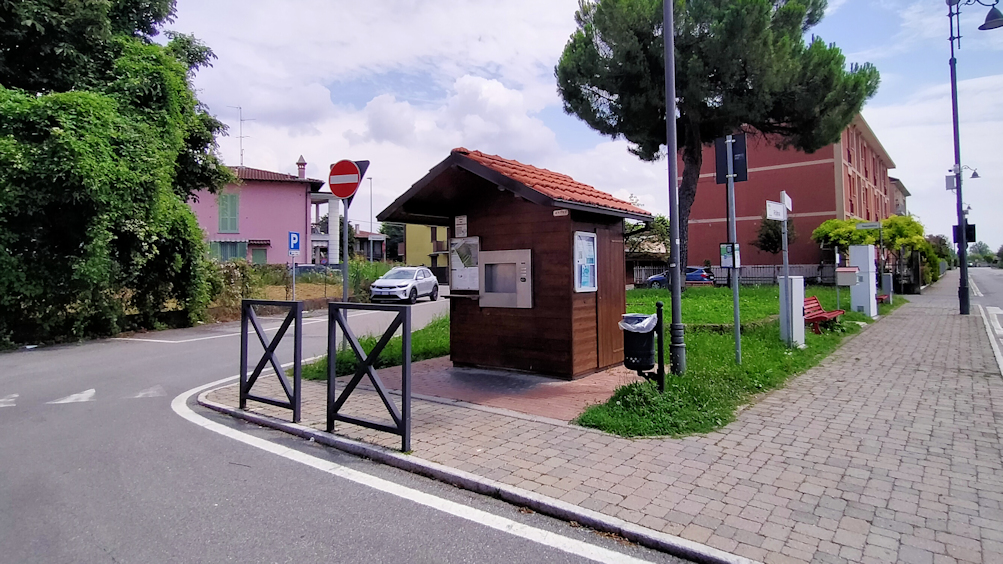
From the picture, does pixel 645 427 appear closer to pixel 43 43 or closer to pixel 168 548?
pixel 168 548

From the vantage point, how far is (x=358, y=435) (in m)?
5.64

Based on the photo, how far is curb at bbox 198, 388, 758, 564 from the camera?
3360mm

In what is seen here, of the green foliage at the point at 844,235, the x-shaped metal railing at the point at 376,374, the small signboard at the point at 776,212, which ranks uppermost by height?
the green foliage at the point at 844,235

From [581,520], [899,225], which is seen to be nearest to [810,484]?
[581,520]

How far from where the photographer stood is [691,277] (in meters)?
35.8

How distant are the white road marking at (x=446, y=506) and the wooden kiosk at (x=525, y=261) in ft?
11.7

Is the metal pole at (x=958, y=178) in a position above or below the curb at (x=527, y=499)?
above

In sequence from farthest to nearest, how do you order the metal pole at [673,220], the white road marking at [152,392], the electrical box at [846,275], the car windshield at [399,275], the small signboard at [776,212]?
the car windshield at [399,275]
the electrical box at [846,275]
the small signboard at [776,212]
the white road marking at [152,392]
the metal pole at [673,220]

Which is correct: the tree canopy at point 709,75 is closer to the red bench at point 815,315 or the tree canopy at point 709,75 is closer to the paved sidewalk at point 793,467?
the red bench at point 815,315

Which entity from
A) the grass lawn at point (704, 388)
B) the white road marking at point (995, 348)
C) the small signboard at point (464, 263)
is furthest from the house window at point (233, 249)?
the white road marking at point (995, 348)

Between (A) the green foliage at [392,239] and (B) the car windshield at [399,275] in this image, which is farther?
(A) the green foliage at [392,239]

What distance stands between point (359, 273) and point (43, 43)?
13421 mm

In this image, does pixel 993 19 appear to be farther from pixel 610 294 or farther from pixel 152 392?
pixel 152 392

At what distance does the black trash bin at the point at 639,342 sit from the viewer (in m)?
6.20
